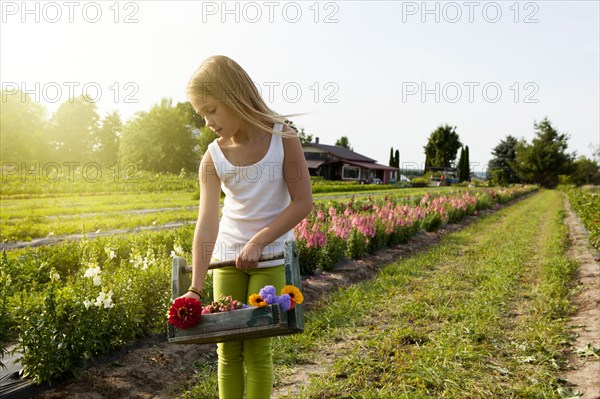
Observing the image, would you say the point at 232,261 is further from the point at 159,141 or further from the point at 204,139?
the point at 159,141

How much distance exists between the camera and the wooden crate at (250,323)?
1.76m

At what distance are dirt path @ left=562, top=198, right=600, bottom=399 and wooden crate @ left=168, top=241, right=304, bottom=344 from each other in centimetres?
265

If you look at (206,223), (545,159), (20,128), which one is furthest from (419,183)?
(206,223)

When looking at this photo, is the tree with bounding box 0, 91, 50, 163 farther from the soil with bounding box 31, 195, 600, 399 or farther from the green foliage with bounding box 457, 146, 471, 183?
the green foliage with bounding box 457, 146, 471, 183

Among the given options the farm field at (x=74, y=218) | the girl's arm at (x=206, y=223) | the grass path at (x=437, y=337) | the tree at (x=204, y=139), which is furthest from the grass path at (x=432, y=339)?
the tree at (x=204, y=139)

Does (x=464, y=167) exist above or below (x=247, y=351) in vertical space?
above

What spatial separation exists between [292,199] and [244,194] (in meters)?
0.21

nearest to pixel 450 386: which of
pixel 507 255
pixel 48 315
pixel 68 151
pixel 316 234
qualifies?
pixel 48 315

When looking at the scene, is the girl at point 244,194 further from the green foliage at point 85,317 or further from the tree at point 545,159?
the tree at point 545,159

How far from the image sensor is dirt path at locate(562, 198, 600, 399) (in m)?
3.53

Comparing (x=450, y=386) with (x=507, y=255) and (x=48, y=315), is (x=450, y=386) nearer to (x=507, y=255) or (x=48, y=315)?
(x=48, y=315)

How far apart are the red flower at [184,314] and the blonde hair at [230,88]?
744 millimetres

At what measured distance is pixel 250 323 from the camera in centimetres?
178

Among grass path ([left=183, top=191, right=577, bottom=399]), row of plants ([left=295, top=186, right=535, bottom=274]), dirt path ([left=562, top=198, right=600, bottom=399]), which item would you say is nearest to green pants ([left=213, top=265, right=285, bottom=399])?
grass path ([left=183, top=191, right=577, bottom=399])
